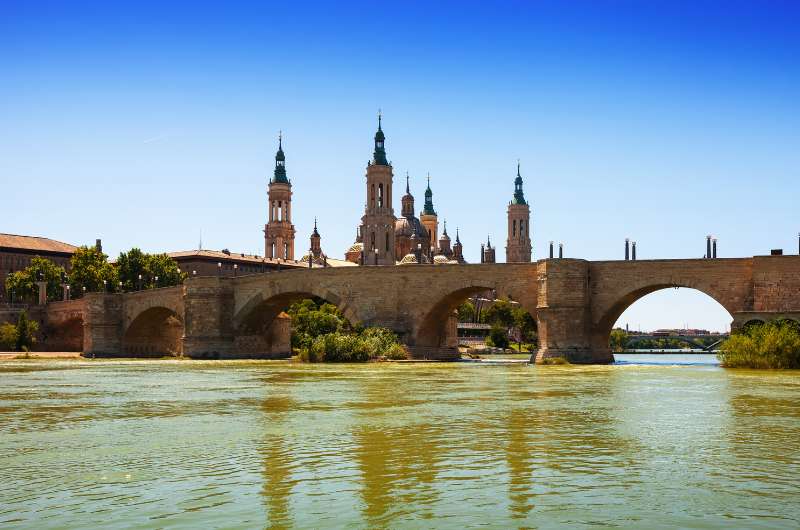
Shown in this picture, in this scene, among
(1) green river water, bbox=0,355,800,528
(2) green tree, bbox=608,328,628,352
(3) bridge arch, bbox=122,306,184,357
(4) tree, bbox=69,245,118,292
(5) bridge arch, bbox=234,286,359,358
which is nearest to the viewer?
(1) green river water, bbox=0,355,800,528

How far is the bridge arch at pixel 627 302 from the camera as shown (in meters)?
50.5

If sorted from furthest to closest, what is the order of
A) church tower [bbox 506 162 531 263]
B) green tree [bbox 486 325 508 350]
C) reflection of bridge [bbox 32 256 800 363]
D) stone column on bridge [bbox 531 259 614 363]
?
church tower [bbox 506 162 531 263] < green tree [bbox 486 325 508 350] < stone column on bridge [bbox 531 259 614 363] < reflection of bridge [bbox 32 256 800 363]

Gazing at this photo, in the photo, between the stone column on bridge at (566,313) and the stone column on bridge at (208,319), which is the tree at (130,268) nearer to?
the stone column on bridge at (208,319)

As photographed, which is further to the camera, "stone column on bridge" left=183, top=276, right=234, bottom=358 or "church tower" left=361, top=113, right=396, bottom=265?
"church tower" left=361, top=113, right=396, bottom=265

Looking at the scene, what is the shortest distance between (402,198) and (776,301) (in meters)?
105

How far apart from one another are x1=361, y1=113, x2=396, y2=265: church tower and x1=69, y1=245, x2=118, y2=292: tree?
109 feet

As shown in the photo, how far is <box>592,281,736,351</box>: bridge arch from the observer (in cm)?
5047

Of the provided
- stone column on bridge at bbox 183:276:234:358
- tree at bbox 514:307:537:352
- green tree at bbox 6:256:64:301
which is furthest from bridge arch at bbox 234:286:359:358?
tree at bbox 514:307:537:352

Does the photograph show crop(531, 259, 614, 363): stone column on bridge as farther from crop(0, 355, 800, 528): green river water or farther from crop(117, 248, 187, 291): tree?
crop(117, 248, 187, 291): tree

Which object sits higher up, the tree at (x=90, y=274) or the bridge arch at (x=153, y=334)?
the tree at (x=90, y=274)

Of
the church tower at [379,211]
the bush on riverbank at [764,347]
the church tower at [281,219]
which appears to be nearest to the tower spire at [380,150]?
the church tower at [379,211]

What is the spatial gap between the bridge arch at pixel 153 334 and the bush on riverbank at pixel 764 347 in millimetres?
44159

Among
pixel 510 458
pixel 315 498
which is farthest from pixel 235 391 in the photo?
pixel 315 498

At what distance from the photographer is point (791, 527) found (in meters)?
10.1
